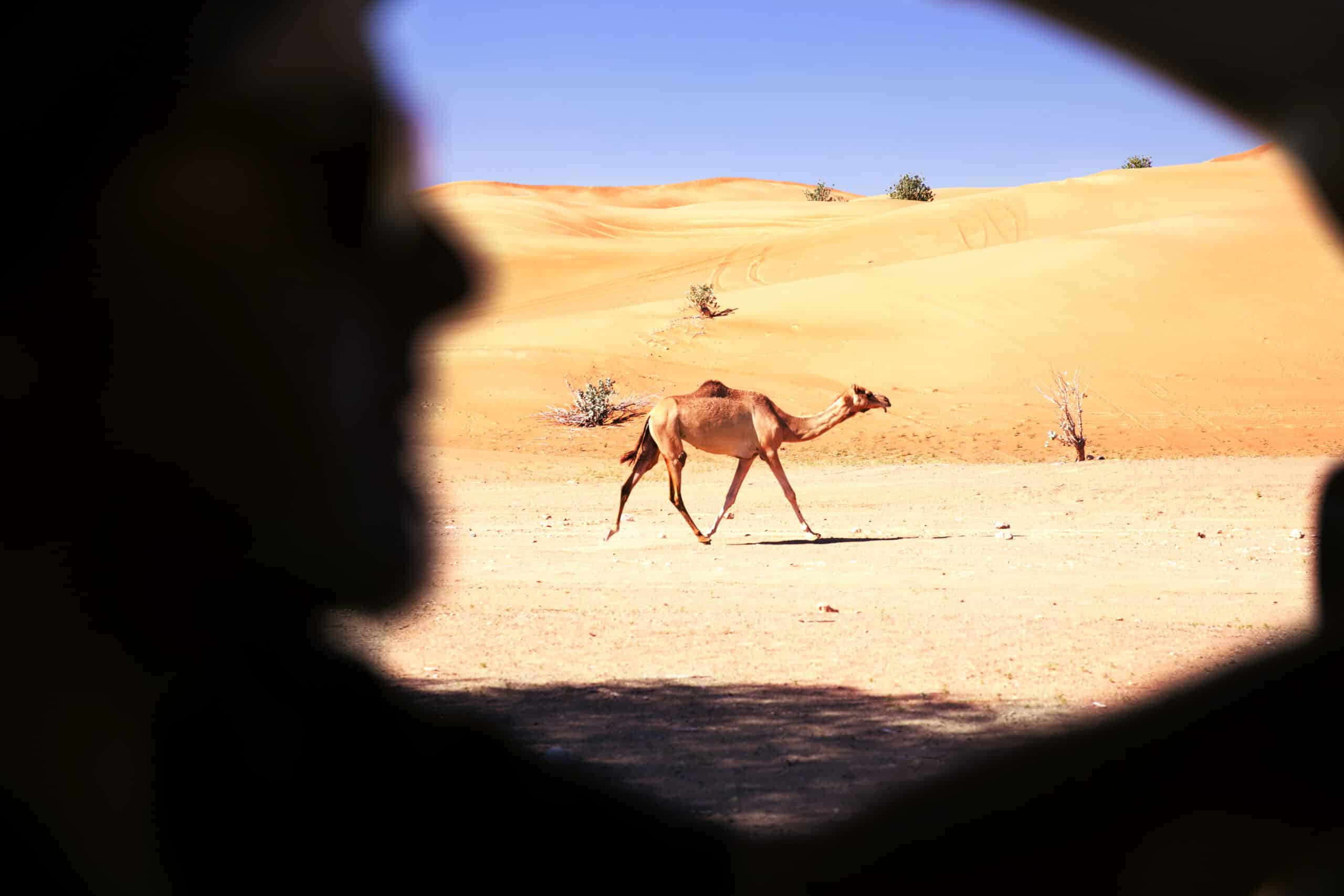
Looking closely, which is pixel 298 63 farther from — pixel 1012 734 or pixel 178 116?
pixel 1012 734

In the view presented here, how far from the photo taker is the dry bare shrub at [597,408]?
2591cm

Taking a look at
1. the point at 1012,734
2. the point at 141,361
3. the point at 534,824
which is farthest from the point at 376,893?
the point at 1012,734

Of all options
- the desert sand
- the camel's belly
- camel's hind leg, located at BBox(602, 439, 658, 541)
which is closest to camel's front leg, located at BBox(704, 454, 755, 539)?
the camel's belly

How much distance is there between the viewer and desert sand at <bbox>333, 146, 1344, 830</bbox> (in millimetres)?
4422

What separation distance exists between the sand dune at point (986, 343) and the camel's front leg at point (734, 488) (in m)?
6.63

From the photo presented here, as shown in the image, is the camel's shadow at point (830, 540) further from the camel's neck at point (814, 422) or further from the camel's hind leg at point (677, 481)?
the camel's neck at point (814, 422)

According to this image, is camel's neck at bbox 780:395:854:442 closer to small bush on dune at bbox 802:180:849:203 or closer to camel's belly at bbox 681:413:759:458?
camel's belly at bbox 681:413:759:458

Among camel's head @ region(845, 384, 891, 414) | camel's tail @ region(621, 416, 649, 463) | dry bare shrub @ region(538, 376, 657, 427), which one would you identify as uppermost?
camel's head @ region(845, 384, 891, 414)

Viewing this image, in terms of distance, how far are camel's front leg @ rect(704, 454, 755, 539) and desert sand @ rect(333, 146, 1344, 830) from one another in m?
0.28

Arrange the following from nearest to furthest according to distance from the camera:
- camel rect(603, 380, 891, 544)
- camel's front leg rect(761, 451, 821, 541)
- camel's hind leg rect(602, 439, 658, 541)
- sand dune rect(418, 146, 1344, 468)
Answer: camel's front leg rect(761, 451, 821, 541)
camel rect(603, 380, 891, 544)
camel's hind leg rect(602, 439, 658, 541)
sand dune rect(418, 146, 1344, 468)

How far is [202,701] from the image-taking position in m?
1.86

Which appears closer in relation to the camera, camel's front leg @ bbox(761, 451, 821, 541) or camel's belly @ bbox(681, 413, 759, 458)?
camel's front leg @ bbox(761, 451, 821, 541)

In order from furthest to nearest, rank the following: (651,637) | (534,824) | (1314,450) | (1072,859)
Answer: (1314,450) < (651,637) < (534,824) < (1072,859)

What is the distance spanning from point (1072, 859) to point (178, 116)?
1463 millimetres
